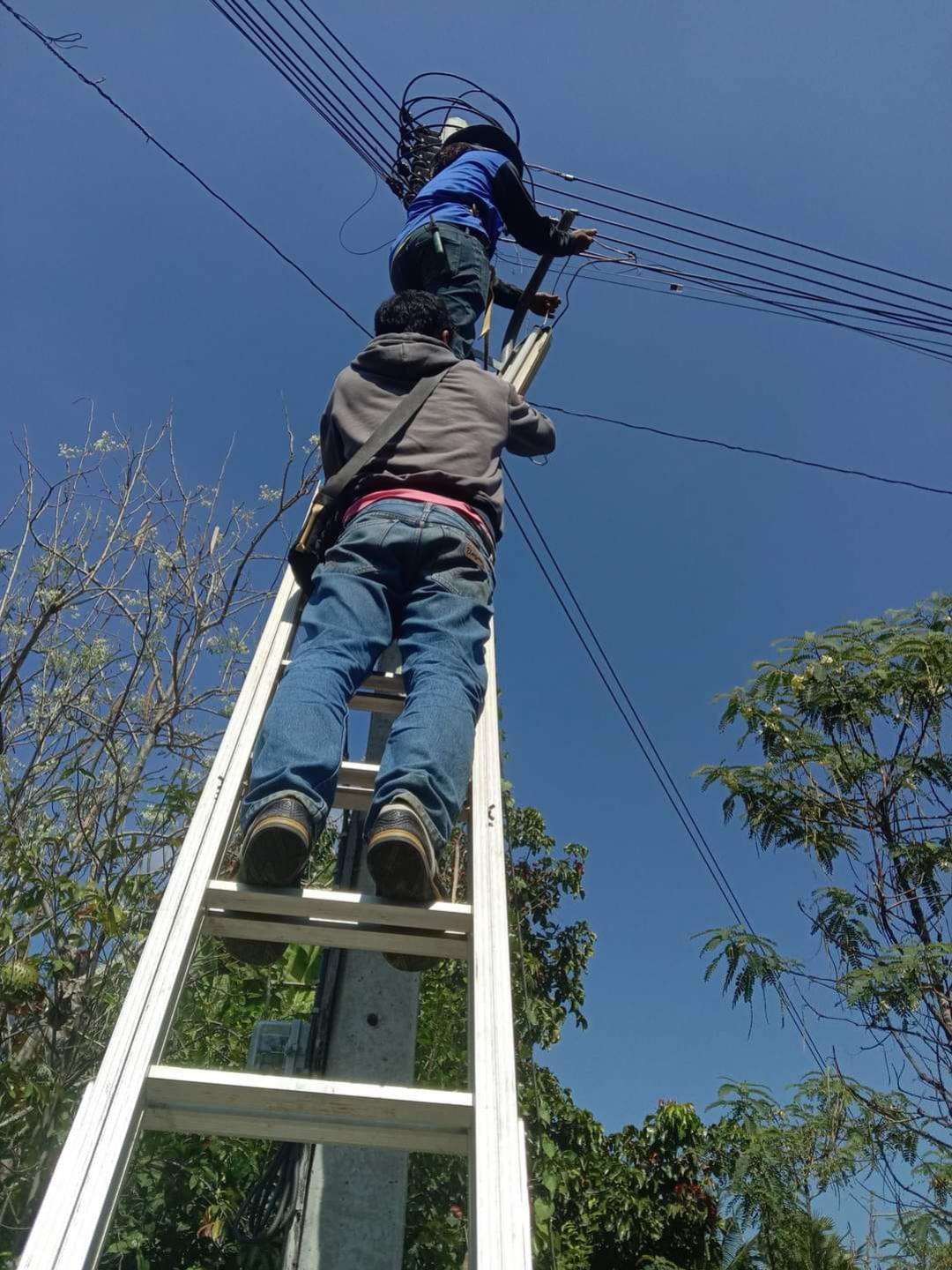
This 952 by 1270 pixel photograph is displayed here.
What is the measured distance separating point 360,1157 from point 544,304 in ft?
14.4

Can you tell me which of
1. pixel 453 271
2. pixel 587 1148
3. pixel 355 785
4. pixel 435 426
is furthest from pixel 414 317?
pixel 587 1148

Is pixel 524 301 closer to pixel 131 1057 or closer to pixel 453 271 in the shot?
pixel 453 271

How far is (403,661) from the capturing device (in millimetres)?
2396

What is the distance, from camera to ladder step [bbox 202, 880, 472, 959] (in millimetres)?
1824

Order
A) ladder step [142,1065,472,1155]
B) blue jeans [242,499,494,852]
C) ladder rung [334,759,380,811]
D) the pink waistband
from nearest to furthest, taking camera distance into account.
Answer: ladder step [142,1065,472,1155] → blue jeans [242,499,494,852] → ladder rung [334,759,380,811] → the pink waistband

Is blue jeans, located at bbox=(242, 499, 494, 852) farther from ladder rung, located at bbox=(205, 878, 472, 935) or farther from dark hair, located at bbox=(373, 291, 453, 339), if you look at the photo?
dark hair, located at bbox=(373, 291, 453, 339)

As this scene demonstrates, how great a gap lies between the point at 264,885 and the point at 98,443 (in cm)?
433

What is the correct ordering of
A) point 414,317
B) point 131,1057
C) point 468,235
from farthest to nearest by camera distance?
point 468,235, point 414,317, point 131,1057

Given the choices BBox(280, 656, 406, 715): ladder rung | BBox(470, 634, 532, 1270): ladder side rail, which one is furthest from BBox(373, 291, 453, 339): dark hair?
BBox(470, 634, 532, 1270): ladder side rail

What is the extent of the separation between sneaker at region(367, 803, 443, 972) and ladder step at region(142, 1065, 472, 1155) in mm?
390

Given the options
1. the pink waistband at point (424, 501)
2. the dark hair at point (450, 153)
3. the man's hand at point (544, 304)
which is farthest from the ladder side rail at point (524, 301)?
the pink waistband at point (424, 501)

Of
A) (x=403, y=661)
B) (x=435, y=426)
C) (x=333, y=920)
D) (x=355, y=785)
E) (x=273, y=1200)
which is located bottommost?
(x=273, y=1200)

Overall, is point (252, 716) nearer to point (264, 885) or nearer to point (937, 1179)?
point (264, 885)

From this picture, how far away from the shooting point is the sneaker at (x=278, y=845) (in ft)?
5.85
